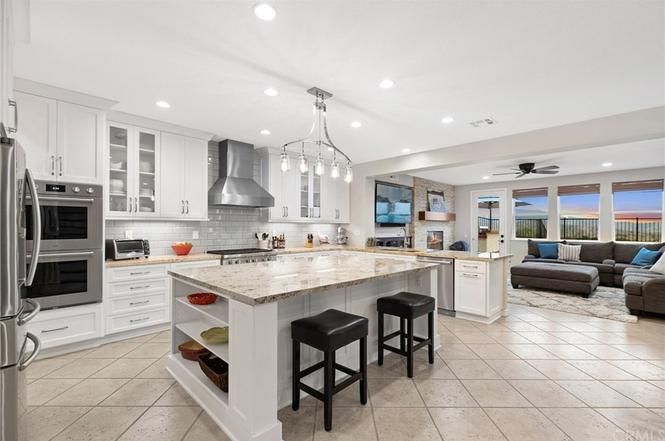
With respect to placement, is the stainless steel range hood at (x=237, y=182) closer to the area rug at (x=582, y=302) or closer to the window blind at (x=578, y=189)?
the area rug at (x=582, y=302)

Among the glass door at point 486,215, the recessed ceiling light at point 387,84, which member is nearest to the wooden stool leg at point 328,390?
the recessed ceiling light at point 387,84

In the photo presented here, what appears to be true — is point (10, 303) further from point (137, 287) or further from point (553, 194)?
point (553, 194)

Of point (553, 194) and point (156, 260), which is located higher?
point (553, 194)

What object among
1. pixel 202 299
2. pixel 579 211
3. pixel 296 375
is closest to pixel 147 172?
pixel 202 299

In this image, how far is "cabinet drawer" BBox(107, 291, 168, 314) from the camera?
331 centimetres

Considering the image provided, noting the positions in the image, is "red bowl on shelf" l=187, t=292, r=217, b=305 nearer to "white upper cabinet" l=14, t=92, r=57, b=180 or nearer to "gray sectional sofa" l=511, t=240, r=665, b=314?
"white upper cabinet" l=14, t=92, r=57, b=180

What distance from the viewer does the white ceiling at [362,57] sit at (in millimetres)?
1867

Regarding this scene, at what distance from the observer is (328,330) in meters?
1.94

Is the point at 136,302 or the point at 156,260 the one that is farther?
the point at 156,260

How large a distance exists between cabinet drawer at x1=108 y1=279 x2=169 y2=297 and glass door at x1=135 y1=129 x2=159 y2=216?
859 millimetres

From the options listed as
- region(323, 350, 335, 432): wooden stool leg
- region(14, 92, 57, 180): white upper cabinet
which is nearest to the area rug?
region(323, 350, 335, 432): wooden stool leg

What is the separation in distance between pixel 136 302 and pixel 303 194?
10.1 ft

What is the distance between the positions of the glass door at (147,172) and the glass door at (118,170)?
0.13 metres

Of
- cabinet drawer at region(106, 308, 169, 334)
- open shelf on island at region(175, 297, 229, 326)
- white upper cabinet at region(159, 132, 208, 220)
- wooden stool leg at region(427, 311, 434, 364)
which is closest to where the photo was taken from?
open shelf on island at region(175, 297, 229, 326)
